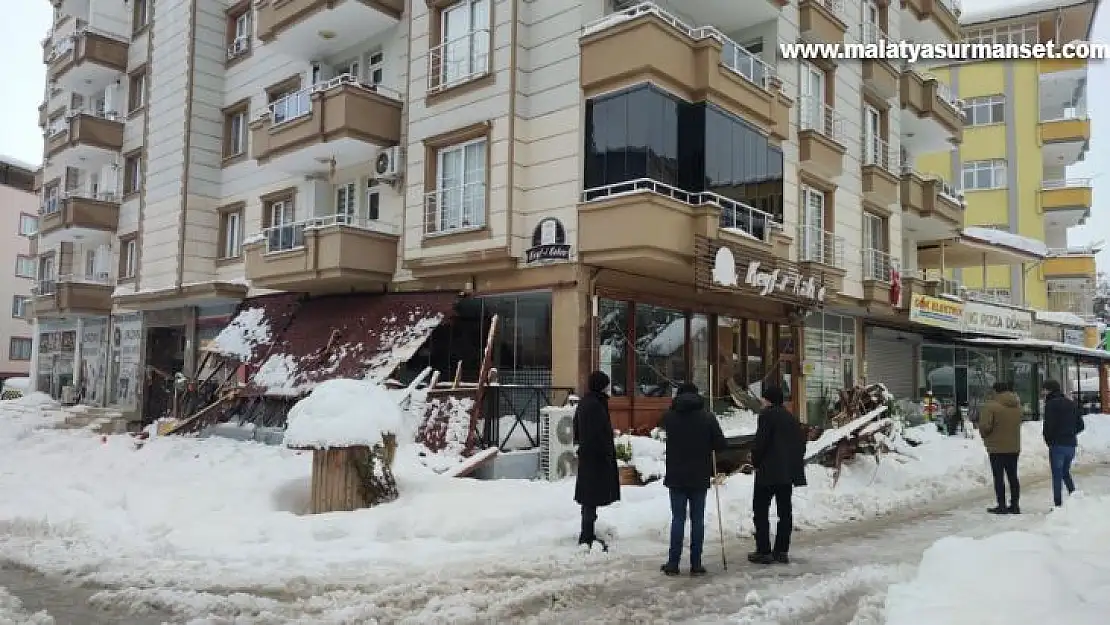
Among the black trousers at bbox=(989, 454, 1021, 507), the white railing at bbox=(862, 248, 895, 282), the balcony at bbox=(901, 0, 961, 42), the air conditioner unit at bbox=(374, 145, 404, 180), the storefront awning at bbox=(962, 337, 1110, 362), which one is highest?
the balcony at bbox=(901, 0, 961, 42)

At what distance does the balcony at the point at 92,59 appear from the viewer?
26.6 m

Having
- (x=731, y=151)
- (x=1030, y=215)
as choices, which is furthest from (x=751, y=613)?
(x=1030, y=215)

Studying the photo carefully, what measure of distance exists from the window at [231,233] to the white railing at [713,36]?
489 inches

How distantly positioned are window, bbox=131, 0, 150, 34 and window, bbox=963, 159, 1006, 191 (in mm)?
34103

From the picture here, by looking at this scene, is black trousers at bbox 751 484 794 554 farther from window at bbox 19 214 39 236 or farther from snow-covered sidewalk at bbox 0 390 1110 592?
window at bbox 19 214 39 236

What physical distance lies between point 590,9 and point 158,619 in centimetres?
1221

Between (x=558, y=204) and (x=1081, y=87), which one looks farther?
(x=1081, y=87)

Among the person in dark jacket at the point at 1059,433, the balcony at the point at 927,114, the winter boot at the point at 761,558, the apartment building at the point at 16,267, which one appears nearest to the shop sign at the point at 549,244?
the winter boot at the point at 761,558

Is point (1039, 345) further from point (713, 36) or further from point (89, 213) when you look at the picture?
point (89, 213)

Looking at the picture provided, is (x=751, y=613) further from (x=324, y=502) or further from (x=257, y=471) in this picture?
(x=257, y=471)

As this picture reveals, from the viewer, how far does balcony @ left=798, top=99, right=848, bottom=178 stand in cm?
1794

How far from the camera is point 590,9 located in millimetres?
14586

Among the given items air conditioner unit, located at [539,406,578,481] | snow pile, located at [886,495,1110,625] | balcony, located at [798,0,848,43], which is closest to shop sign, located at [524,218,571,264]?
air conditioner unit, located at [539,406,578,481]

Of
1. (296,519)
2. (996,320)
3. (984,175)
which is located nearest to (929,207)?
(996,320)
